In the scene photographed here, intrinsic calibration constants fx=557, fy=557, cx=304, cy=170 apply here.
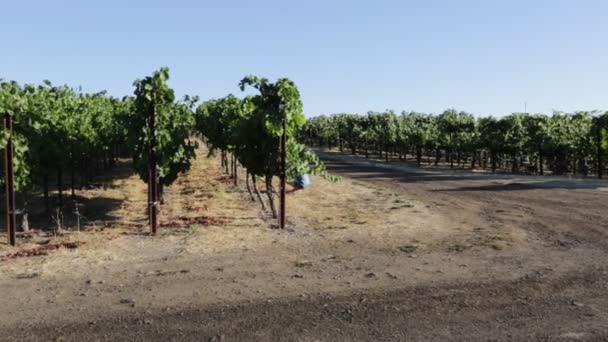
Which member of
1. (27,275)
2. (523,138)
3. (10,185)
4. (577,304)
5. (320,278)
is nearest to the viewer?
(577,304)

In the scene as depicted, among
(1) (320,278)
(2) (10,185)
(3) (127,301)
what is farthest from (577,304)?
(2) (10,185)

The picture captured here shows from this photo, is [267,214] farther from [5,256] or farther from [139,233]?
[5,256]

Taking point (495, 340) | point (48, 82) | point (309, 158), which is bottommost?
point (495, 340)

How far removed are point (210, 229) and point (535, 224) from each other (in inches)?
367

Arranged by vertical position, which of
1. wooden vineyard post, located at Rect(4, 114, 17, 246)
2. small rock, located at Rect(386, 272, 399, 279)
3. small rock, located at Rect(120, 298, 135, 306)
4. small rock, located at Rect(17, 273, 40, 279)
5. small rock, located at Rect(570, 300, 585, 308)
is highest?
wooden vineyard post, located at Rect(4, 114, 17, 246)

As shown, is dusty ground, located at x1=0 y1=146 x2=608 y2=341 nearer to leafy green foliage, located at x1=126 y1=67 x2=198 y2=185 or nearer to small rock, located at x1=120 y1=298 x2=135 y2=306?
small rock, located at x1=120 y1=298 x2=135 y2=306

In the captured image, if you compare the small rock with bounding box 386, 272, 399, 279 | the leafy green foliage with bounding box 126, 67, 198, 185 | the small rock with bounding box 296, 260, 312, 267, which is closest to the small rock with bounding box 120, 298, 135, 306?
the small rock with bounding box 296, 260, 312, 267

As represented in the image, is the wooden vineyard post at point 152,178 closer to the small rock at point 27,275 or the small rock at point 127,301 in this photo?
the small rock at point 27,275

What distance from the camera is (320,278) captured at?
10117 millimetres

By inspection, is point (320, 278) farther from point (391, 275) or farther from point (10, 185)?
point (10, 185)

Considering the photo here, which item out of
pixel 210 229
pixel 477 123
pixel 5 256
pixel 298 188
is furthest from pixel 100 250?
pixel 477 123

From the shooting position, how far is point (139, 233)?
14352mm

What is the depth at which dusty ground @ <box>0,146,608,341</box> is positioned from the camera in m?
7.59

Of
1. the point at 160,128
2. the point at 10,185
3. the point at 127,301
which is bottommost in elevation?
the point at 127,301
